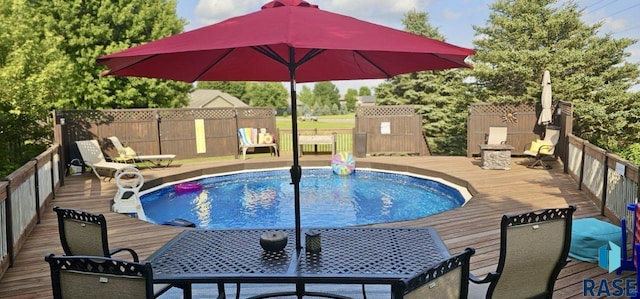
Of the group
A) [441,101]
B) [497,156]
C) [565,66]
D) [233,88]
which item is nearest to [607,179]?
[497,156]

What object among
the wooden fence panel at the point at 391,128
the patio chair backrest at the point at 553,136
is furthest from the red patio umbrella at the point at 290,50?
the wooden fence panel at the point at 391,128

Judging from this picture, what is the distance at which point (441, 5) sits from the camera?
24438mm

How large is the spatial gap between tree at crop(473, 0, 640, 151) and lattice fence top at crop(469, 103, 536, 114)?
3393 millimetres

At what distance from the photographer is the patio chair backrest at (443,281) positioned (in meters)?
1.67

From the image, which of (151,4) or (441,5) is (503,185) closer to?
(151,4)

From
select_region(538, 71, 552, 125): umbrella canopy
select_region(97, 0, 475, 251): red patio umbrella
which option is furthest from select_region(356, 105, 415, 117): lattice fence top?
select_region(97, 0, 475, 251): red patio umbrella

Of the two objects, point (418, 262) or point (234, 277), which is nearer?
point (234, 277)

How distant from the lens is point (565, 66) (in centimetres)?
1589

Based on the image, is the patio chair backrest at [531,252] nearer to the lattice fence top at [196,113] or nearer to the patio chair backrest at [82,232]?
the patio chair backrest at [82,232]

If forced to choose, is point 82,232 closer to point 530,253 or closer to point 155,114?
point 530,253

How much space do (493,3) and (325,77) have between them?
58.0ft

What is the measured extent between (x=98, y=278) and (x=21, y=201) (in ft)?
12.9

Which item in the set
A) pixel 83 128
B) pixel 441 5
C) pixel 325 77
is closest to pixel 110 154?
pixel 83 128

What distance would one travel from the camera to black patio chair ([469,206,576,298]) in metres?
2.34
